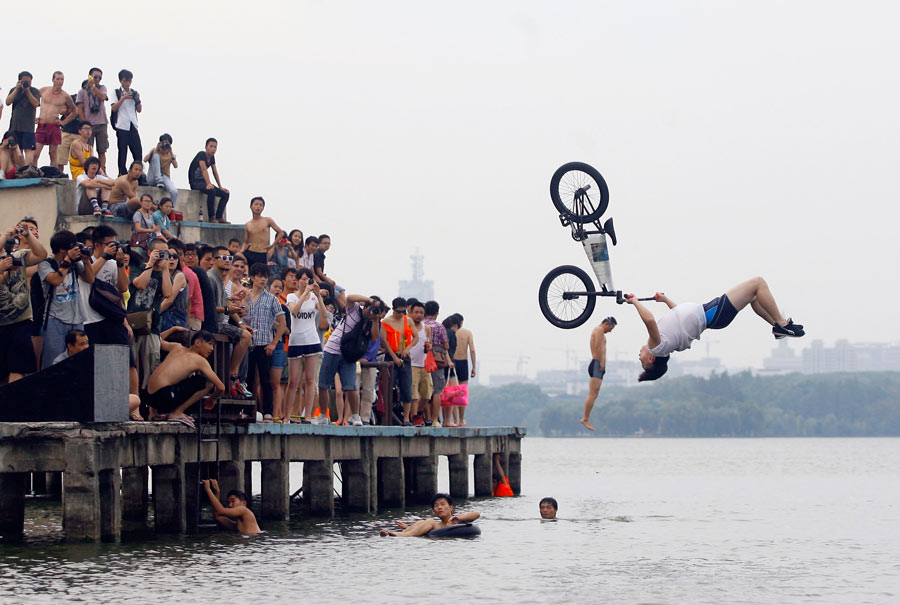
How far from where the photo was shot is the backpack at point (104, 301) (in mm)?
17125

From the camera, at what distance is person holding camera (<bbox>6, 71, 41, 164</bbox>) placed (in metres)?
26.4

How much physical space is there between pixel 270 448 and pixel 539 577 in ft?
17.5

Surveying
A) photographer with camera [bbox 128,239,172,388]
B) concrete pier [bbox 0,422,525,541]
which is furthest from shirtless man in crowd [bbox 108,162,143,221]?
photographer with camera [bbox 128,239,172,388]

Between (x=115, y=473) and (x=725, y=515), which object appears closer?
(x=115, y=473)

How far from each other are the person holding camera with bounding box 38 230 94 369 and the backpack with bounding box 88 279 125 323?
0.43ft

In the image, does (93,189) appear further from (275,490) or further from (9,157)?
(275,490)

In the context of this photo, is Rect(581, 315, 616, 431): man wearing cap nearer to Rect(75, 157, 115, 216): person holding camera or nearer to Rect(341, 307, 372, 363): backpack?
Rect(341, 307, 372, 363): backpack

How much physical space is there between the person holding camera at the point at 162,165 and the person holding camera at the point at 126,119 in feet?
1.59

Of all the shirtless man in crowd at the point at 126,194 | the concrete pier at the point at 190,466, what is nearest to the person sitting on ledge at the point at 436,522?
the concrete pier at the point at 190,466

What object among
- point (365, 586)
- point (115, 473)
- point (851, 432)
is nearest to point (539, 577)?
point (365, 586)

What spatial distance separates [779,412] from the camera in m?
197

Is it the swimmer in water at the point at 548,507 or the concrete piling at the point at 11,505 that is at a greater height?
the concrete piling at the point at 11,505

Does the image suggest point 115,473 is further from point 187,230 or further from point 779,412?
point 779,412

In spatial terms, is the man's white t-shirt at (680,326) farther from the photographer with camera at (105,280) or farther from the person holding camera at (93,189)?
the person holding camera at (93,189)
